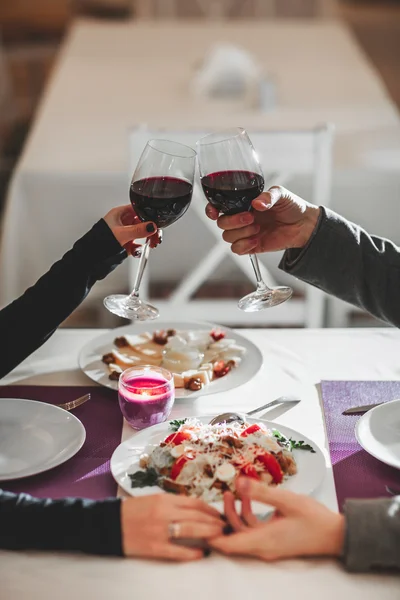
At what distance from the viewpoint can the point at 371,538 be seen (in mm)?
904

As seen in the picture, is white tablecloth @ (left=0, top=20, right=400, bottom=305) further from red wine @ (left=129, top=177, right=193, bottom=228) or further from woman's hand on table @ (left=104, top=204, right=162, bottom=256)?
red wine @ (left=129, top=177, right=193, bottom=228)

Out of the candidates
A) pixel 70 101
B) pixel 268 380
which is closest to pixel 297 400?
pixel 268 380

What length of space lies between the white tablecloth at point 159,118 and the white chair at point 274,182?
0.19 m

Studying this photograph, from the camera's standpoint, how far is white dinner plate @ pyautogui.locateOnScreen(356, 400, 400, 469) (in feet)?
3.59

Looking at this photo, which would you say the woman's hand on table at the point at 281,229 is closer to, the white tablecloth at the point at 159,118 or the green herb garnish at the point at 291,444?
the green herb garnish at the point at 291,444

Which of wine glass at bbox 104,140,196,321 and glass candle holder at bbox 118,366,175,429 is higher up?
wine glass at bbox 104,140,196,321

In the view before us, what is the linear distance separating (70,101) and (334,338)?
1.85 m

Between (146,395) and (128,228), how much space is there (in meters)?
0.28

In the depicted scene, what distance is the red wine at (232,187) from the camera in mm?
1200

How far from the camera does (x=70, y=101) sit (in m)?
3.03

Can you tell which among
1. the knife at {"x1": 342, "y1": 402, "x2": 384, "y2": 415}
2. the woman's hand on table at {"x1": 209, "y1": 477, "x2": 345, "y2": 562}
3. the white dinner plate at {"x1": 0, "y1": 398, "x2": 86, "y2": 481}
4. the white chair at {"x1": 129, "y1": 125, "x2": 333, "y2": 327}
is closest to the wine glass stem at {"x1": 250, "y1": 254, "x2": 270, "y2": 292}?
the knife at {"x1": 342, "y1": 402, "x2": 384, "y2": 415}

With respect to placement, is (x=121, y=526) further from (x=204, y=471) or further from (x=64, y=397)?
(x=64, y=397)

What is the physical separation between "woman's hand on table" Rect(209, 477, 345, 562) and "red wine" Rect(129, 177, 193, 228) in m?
0.46

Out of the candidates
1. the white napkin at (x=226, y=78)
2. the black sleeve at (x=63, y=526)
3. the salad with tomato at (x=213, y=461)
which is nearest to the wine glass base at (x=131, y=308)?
the salad with tomato at (x=213, y=461)
